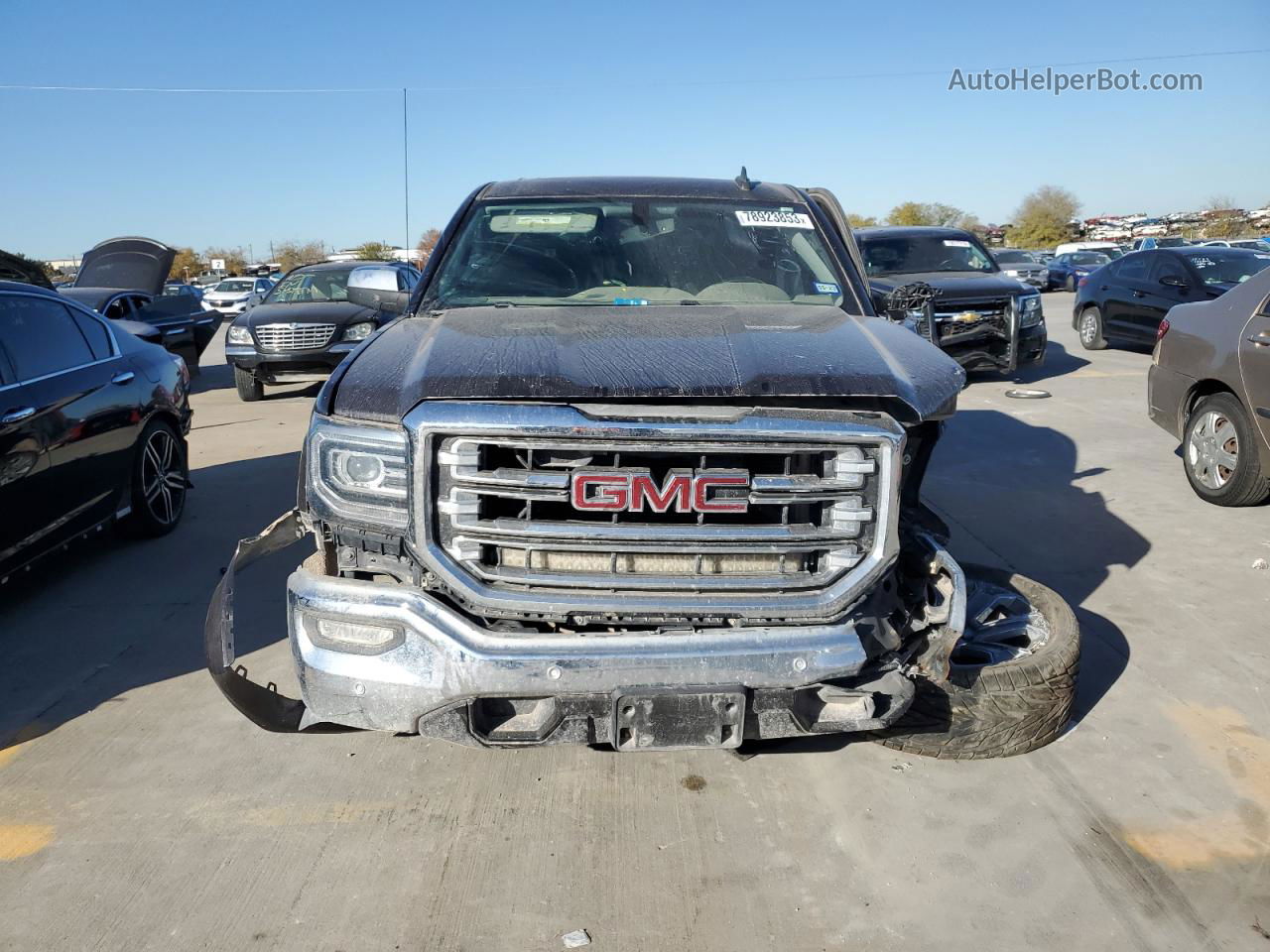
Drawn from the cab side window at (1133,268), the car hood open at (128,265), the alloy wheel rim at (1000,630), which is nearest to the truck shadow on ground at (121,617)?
the alloy wheel rim at (1000,630)

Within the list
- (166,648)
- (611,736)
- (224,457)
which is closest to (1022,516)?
(611,736)

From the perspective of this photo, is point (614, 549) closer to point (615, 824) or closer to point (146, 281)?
point (615, 824)

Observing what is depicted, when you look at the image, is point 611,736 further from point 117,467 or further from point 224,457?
point 224,457

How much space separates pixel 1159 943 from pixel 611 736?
5.03 ft

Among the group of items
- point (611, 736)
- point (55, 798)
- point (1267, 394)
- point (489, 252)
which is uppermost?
point (489, 252)

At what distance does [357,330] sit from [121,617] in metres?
7.22

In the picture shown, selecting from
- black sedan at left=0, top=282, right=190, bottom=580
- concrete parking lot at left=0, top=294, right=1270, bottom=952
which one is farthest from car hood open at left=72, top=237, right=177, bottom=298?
concrete parking lot at left=0, top=294, right=1270, bottom=952

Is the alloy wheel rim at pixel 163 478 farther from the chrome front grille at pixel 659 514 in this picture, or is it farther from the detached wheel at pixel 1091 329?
the detached wheel at pixel 1091 329

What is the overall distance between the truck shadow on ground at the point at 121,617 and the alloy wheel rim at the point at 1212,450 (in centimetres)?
578

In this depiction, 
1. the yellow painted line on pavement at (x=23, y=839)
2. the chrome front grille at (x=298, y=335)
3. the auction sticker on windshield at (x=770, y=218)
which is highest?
the auction sticker on windshield at (x=770, y=218)

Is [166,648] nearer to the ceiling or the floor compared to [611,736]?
nearer to the floor

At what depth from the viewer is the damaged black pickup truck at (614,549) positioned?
2.60 metres

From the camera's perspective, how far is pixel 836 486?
2.76 metres

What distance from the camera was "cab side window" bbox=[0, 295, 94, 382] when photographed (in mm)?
4922
